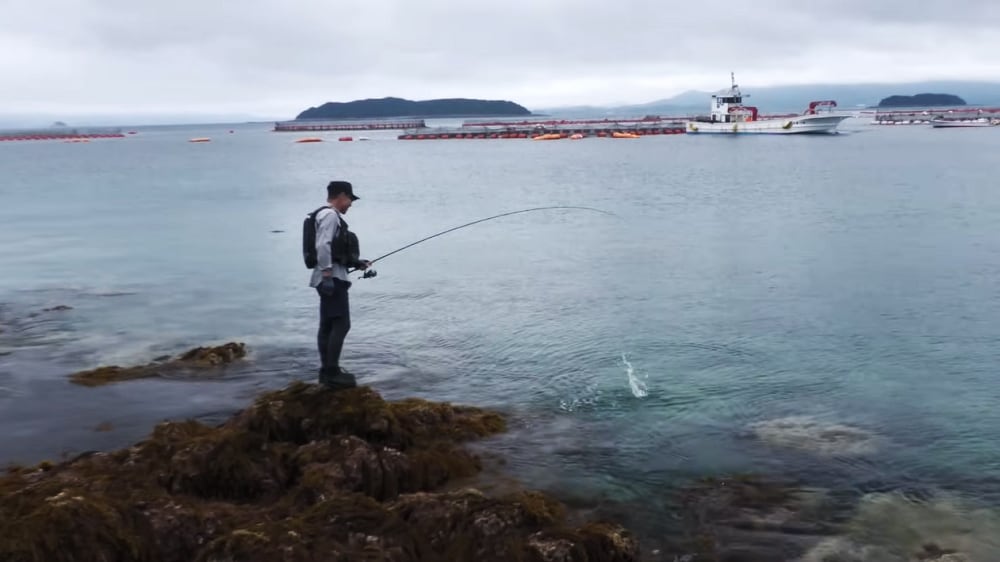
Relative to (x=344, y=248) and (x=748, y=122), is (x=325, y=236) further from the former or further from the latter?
(x=748, y=122)

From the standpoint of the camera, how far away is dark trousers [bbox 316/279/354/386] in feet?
31.0

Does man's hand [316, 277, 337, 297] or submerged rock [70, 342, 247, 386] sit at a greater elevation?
man's hand [316, 277, 337, 297]

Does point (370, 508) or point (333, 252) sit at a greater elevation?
point (333, 252)

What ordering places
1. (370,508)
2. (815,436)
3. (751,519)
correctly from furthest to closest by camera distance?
(815,436) < (751,519) < (370,508)

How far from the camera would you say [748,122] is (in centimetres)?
9762

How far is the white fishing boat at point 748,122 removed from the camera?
9350 centimetres

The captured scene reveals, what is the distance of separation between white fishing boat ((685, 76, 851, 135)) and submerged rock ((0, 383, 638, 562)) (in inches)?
3597

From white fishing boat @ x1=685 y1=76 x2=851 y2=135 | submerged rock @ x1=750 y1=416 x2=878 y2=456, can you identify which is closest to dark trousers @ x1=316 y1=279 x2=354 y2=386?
submerged rock @ x1=750 y1=416 x2=878 y2=456

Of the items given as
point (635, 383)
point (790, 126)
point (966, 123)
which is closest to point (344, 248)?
point (635, 383)

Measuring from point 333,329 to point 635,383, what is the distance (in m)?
4.22

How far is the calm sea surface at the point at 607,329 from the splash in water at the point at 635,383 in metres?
0.04

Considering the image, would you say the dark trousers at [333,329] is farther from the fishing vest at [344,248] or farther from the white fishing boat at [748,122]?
the white fishing boat at [748,122]

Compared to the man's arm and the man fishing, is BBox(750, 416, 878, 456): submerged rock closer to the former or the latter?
the man fishing

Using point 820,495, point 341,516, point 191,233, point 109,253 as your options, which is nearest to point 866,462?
point 820,495
